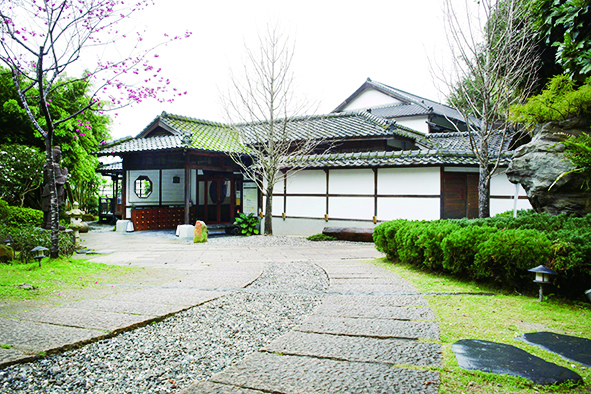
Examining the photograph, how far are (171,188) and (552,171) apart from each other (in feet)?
53.0

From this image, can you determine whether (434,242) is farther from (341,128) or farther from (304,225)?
(341,128)

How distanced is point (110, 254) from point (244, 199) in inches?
336

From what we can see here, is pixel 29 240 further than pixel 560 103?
Yes

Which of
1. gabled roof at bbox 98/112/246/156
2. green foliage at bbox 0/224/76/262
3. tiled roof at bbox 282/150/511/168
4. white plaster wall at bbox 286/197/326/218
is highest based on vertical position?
gabled roof at bbox 98/112/246/156

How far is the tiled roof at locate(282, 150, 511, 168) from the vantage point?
12.1 m

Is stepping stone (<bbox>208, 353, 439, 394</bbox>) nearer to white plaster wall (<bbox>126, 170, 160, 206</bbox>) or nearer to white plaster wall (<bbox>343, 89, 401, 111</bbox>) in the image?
white plaster wall (<bbox>126, 170, 160, 206</bbox>)

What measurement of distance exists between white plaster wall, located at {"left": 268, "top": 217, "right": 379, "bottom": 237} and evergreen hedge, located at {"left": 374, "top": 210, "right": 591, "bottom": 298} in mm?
6660

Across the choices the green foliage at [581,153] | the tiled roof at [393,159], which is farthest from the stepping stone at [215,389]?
the tiled roof at [393,159]

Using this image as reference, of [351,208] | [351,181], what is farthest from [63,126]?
[351,208]

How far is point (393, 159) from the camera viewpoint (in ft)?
Result: 42.1

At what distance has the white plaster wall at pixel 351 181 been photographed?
13.6 m

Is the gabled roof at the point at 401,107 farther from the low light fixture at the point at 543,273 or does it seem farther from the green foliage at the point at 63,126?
the low light fixture at the point at 543,273

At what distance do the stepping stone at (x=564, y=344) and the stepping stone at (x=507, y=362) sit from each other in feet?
0.87

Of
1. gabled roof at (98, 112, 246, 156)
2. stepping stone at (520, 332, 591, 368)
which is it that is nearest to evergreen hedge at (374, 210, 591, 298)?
stepping stone at (520, 332, 591, 368)
